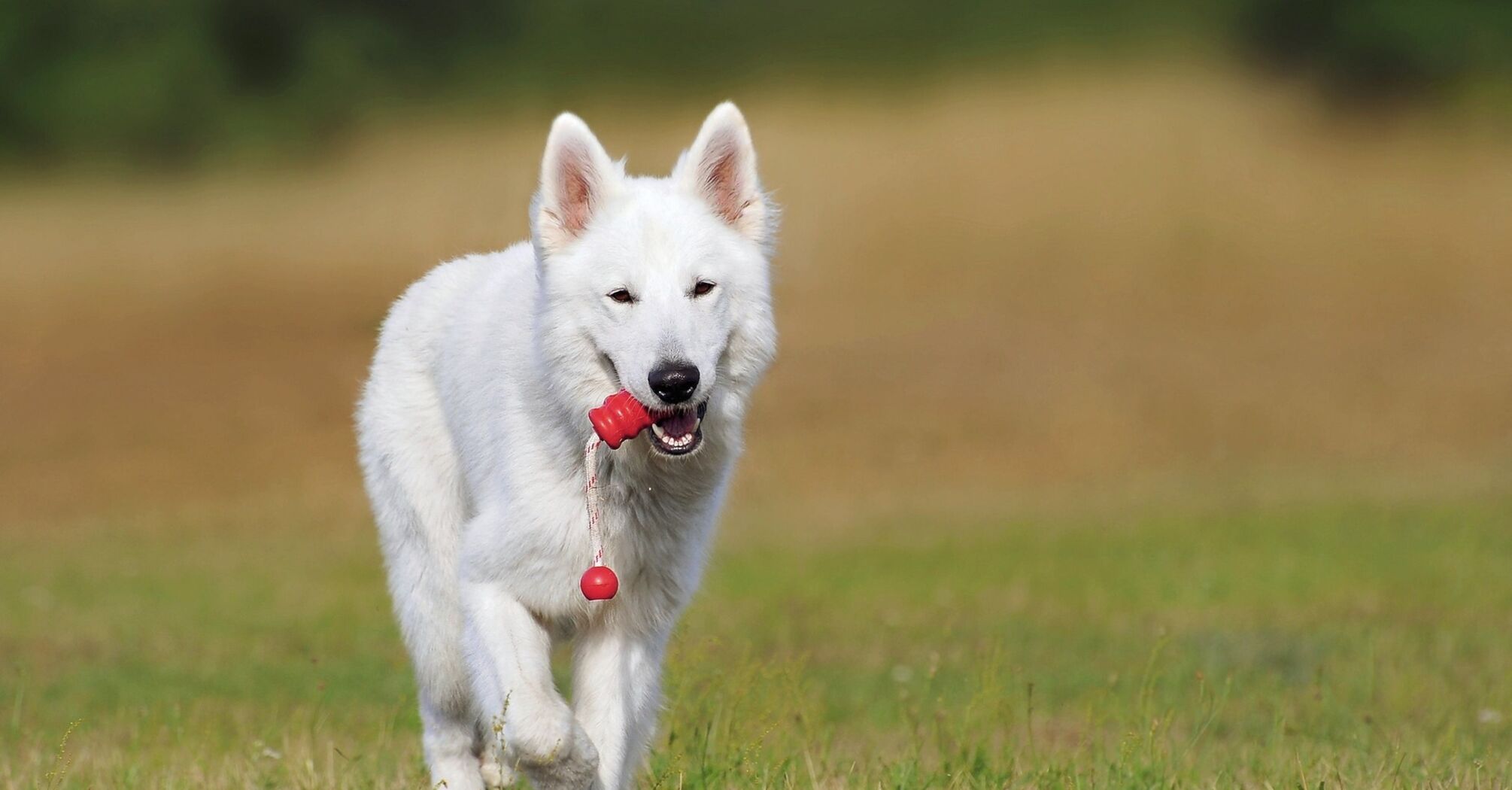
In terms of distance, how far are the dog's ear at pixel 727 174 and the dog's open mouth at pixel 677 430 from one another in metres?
0.68

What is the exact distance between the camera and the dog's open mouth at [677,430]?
4.84m

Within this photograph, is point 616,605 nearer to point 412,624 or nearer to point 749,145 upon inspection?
point 412,624

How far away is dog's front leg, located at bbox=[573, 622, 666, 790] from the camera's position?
17.2ft

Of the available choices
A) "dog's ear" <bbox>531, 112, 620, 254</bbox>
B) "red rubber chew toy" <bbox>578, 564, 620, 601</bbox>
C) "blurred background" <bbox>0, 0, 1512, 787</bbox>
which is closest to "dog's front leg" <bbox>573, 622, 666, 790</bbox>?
"red rubber chew toy" <bbox>578, 564, 620, 601</bbox>

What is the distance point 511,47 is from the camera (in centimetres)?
2397

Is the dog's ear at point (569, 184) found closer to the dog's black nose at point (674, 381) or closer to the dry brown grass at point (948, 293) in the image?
the dog's black nose at point (674, 381)

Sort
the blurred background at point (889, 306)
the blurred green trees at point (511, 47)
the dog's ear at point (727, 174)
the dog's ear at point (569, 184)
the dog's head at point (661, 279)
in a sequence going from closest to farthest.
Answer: the dog's head at point (661, 279) → the dog's ear at point (569, 184) → the dog's ear at point (727, 174) → the blurred background at point (889, 306) → the blurred green trees at point (511, 47)

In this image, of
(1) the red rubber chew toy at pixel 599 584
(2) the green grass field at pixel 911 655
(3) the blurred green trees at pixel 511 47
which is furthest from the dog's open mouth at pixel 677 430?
(3) the blurred green trees at pixel 511 47

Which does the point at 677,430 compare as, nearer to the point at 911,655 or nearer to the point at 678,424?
the point at 678,424

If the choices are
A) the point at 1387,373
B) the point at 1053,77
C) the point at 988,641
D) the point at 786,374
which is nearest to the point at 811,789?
the point at 988,641

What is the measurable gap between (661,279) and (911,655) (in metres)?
5.32

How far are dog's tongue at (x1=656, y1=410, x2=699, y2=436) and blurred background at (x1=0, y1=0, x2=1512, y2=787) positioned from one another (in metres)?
4.46

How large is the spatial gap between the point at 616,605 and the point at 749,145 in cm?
148

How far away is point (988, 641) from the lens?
8852 mm
